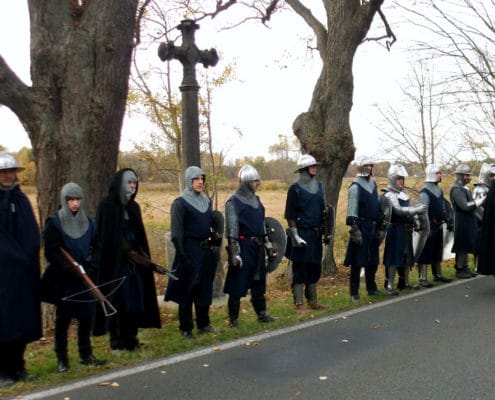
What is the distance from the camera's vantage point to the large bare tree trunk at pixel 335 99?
11250 millimetres

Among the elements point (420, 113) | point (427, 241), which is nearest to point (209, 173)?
point (420, 113)

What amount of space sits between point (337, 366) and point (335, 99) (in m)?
6.72

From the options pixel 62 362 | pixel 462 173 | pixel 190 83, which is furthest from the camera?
pixel 462 173

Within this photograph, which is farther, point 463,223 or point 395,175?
point 463,223

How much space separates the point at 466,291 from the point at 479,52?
5.85 m

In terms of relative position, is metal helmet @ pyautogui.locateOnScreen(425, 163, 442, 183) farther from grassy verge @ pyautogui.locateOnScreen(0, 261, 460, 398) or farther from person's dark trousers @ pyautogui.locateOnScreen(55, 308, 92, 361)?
person's dark trousers @ pyautogui.locateOnScreen(55, 308, 92, 361)

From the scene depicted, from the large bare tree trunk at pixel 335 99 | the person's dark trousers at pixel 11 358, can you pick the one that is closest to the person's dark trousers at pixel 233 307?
the person's dark trousers at pixel 11 358

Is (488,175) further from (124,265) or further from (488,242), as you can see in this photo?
(124,265)

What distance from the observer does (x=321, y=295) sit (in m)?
9.58

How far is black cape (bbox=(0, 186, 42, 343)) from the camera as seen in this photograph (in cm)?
519

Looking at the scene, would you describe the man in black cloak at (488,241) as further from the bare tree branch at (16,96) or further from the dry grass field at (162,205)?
the dry grass field at (162,205)

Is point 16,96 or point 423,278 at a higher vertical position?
point 16,96

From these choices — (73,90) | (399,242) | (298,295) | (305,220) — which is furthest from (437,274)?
(73,90)

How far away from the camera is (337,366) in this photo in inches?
223
